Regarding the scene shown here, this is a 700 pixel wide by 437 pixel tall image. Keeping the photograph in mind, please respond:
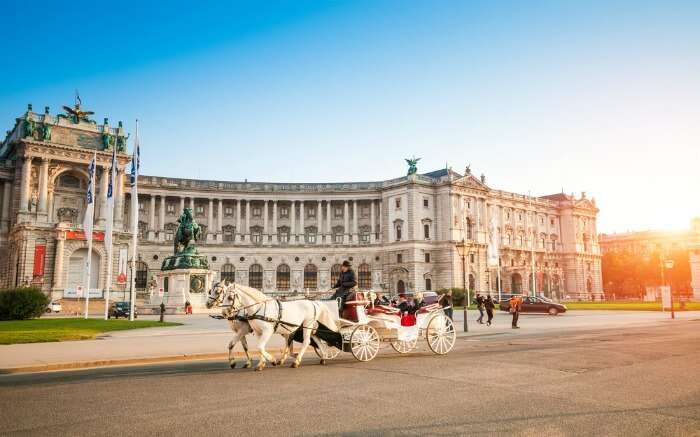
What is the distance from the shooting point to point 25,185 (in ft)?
216

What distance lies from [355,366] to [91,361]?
7.69 metres

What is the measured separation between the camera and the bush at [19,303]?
35625 mm

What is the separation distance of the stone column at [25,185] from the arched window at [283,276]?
37739mm

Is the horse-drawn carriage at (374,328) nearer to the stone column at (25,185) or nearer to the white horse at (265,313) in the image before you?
the white horse at (265,313)

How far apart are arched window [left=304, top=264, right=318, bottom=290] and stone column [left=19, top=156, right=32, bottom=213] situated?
137ft

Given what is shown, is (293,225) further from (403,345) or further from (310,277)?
(403,345)

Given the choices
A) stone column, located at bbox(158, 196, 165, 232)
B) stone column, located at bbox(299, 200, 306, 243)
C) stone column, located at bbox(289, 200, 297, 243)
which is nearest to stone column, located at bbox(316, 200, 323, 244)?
stone column, located at bbox(299, 200, 306, 243)

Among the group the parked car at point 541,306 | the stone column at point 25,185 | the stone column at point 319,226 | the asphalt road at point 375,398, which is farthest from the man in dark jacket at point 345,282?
the stone column at point 319,226

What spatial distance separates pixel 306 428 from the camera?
7652 mm

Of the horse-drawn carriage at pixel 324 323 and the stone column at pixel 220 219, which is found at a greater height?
the stone column at pixel 220 219

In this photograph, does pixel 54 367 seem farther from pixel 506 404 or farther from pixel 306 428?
pixel 506 404

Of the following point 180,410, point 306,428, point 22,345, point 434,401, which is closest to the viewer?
point 306,428

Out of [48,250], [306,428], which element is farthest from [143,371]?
[48,250]

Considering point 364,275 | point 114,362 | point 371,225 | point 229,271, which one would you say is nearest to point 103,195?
point 229,271
